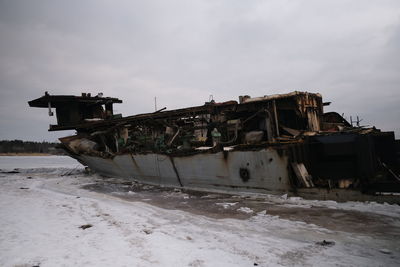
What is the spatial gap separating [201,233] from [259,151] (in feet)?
12.9

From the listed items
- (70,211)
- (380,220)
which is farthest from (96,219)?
(380,220)

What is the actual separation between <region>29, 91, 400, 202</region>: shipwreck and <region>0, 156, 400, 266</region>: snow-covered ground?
2.63ft

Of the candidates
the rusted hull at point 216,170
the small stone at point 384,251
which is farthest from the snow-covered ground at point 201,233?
the rusted hull at point 216,170

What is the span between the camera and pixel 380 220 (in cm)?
496

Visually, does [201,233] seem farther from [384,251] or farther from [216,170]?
[216,170]

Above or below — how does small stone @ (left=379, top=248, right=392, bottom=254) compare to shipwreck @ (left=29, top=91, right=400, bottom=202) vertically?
below

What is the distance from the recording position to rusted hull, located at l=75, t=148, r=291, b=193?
7.52m

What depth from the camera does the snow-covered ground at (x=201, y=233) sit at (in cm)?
335

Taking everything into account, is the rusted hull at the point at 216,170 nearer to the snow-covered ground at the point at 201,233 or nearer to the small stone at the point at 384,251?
the snow-covered ground at the point at 201,233

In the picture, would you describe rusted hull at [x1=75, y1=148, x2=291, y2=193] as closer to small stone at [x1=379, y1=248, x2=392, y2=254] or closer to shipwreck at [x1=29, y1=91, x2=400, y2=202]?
shipwreck at [x1=29, y1=91, x2=400, y2=202]

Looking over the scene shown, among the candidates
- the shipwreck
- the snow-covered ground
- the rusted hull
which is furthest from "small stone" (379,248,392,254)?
the rusted hull

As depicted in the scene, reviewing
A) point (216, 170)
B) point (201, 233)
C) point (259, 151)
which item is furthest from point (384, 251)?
point (216, 170)

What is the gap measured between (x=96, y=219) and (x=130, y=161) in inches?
262

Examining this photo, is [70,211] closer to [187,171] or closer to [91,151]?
[187,171]
